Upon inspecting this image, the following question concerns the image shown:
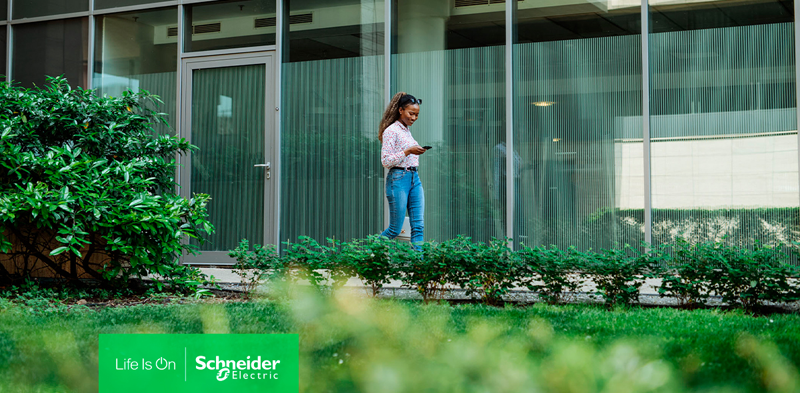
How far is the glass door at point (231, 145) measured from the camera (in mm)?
8312

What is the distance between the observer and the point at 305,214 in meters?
8.12

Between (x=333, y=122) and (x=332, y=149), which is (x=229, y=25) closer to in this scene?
(x=333, y=122)

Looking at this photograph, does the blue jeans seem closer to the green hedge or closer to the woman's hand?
the woman's hand

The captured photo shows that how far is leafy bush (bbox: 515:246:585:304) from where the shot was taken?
4.75 m

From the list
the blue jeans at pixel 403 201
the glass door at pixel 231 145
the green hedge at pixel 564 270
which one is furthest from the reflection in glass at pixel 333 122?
the green hedge at pixel 564 270

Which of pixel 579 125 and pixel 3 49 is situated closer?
pixel 579 125

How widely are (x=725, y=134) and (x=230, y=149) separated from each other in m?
5.33

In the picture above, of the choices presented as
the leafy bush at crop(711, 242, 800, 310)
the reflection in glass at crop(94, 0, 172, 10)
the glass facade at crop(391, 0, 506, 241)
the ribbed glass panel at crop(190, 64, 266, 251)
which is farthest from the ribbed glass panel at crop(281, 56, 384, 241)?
the leafy bush at crop(711, 242, 800, 310)

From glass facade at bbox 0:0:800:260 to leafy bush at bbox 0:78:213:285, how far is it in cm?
162

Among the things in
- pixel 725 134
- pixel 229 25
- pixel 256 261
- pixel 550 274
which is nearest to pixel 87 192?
pixel 256 261

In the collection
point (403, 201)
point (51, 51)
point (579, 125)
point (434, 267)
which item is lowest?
point (434, 267)

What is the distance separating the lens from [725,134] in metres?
6.81

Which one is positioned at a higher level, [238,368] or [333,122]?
[333,122]

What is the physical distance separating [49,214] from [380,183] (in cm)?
→ 353
